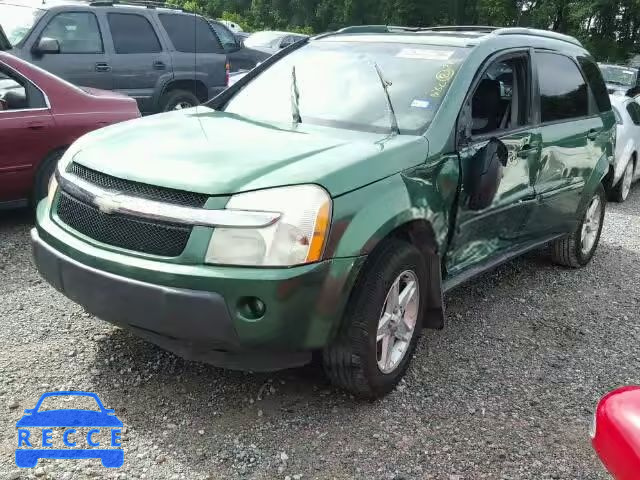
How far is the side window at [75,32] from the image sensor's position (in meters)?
8.12

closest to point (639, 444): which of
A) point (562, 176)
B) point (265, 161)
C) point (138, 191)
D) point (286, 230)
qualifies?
point (286, 230)

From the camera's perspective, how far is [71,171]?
3.23 m

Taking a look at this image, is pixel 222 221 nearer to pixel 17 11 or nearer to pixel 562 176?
pixel 562 176

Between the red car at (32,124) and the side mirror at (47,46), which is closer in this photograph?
the red car at (32,124)

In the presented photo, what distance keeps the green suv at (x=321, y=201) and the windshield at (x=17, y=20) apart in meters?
4.88

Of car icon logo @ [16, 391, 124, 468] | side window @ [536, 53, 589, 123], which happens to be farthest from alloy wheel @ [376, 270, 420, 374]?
side window @ [536, 53, 589, 123]

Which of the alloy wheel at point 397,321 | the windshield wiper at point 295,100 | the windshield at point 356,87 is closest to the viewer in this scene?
the alloy wheel at point 397,321

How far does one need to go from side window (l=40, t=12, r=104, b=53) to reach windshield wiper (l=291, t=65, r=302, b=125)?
16.6ft

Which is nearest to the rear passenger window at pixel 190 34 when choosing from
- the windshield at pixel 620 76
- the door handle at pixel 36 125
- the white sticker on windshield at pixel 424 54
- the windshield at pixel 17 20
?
the windshield at pixel 17 20

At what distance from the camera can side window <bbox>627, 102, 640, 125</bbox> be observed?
8.66 metres

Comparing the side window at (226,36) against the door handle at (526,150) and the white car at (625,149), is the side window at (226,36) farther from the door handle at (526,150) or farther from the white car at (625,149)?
the door handle at (526,150)

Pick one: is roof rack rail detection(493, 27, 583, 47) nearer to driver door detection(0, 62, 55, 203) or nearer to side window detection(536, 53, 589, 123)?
side window detection(536, 53, 589, 123)

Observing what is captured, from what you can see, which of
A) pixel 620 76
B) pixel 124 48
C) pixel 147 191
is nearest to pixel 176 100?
pixel 124 48

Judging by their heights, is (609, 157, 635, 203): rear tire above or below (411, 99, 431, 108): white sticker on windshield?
below
